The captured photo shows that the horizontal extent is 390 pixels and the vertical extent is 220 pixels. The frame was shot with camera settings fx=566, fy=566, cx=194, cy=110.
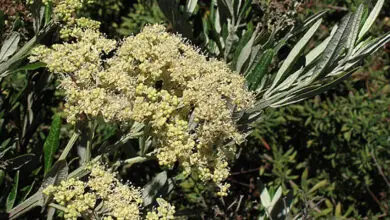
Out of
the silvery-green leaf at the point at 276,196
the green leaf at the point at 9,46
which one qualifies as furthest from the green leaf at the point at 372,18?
the green leaf at the point at 9,46

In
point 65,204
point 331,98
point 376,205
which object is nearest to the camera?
point 65,204

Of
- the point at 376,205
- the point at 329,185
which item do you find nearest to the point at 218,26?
the point at 329,185

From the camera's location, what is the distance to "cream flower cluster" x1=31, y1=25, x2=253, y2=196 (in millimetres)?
1693

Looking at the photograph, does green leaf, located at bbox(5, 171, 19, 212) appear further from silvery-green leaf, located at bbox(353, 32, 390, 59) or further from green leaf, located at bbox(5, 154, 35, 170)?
silvery-green leaf, located at bbox(353, 32, 390, 59)

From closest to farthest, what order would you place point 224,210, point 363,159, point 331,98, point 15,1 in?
point 15,1, point 224,210, point 363,159, point 331,98

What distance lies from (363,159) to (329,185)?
0.78ft

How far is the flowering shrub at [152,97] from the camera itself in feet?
5.55

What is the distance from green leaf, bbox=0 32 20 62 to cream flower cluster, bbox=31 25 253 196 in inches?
7.5

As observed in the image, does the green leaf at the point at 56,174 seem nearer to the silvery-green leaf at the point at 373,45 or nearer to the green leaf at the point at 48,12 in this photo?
the green leaf at the point at 48,12

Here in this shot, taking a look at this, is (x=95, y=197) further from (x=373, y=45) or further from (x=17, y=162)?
(x=373, y=45)

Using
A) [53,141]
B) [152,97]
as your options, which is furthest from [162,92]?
[53,141]

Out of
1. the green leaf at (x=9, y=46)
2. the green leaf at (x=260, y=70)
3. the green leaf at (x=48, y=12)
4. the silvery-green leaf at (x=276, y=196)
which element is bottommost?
the silvery-green leaf at (x=276, y=196)

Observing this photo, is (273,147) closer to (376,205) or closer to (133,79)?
(376,205)

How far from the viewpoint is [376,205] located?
328 cm
